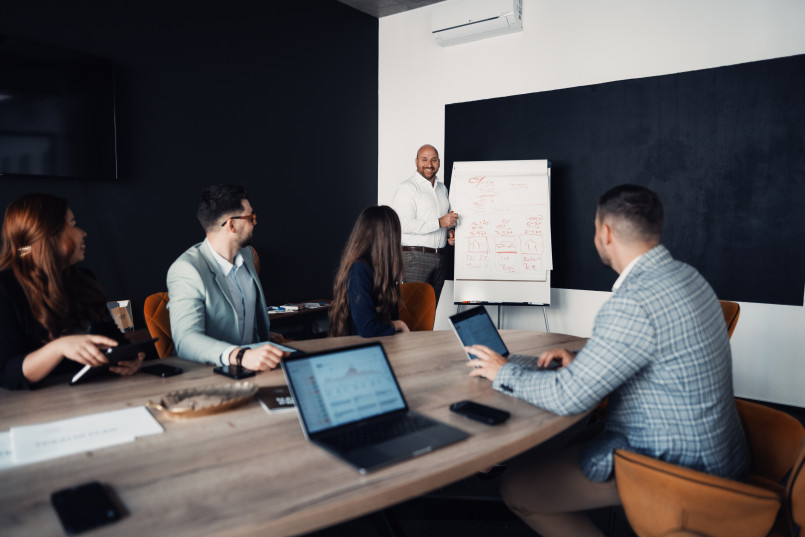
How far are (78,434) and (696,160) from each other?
4.20 metres

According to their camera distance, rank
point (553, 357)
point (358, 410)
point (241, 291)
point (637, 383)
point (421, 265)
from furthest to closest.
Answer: point (421, 265), point (241, 291), point (553, 357), point (637, 383), point (358, 410)

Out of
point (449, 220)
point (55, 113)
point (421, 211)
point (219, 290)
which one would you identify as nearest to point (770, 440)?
point (219, 290)

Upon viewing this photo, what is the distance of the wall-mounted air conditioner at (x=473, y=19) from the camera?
4.55 m

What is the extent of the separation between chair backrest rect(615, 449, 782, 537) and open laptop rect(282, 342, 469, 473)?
42 cm

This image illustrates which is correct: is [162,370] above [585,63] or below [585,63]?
below

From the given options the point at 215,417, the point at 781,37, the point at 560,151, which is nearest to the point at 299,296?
the point at 560,151

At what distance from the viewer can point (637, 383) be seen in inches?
56.8

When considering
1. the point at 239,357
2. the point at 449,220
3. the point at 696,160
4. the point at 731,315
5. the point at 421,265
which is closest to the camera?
the point at 239,357

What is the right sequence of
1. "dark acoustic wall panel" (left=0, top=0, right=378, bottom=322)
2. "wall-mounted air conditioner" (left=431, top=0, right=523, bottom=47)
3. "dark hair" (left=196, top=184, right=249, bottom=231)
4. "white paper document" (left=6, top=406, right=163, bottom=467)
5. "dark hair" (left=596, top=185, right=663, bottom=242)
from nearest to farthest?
1. "white paper document" (left=6, top=406, right=163, bottom=467)
2. "dark hair" (left=596, top=185, right=663, bottom=242)
3. "dark hair" (left=196, top=184, right=249, bottom=231)
4. "dark acoustic wall panel" (left=0, top=0, right=378, bottom=322)
5. "wall-mounted air conditioner" (left=431, top=0, right=523, bottom=47)

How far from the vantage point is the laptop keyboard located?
1.20m

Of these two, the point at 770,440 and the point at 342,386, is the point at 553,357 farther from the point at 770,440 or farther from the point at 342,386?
the point at 342,386

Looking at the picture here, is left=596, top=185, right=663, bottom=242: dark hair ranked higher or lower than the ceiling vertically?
lower

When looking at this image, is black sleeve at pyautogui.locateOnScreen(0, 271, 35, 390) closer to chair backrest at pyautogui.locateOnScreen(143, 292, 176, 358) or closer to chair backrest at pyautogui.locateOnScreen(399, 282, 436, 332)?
chair backrest at pyautogui.locateOnScreen(143, 292, 176, 358)

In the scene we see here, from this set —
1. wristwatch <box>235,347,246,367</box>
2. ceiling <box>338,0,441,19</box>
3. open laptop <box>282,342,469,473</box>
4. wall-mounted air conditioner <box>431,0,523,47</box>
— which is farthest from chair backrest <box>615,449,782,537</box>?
ceiling <box>338,0,441,19</box>
